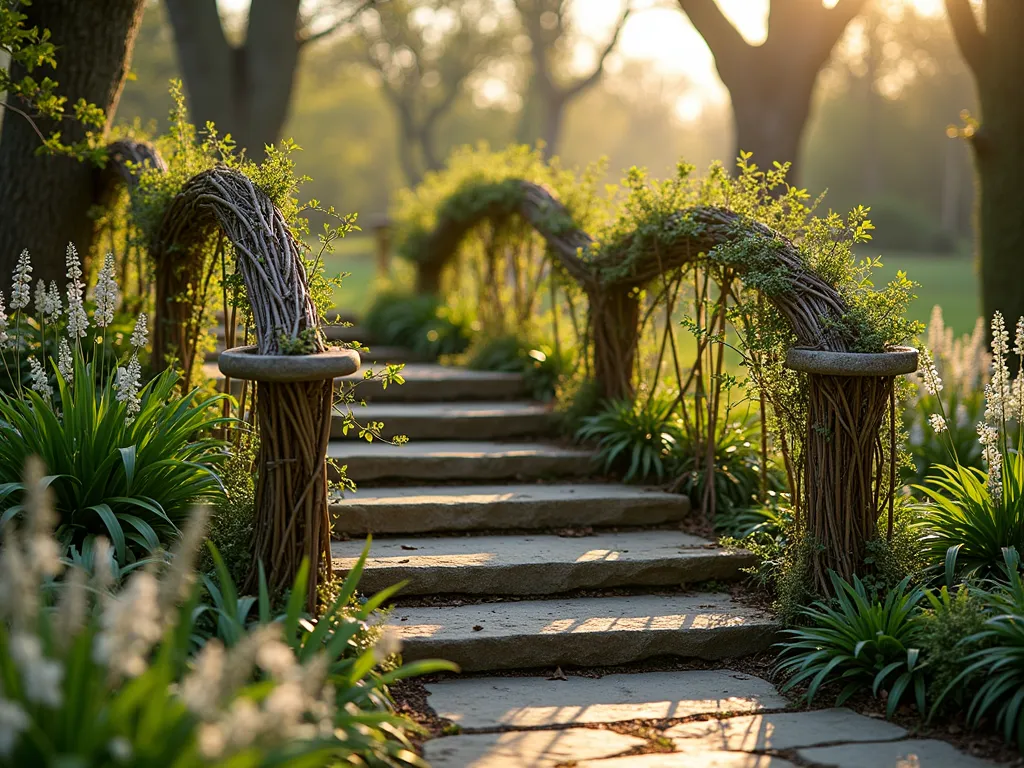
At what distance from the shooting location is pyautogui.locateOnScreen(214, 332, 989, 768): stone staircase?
3.77m

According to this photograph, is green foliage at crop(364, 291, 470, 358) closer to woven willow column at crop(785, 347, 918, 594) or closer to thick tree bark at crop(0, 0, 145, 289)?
thick tree bark at crop(0, 0, 145, 289)

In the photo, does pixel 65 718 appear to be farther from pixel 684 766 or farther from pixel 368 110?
pixel 368 110

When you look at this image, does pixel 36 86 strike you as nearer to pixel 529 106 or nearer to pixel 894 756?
pixel 894 756

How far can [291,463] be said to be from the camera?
13.4 ft

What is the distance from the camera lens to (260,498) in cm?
415

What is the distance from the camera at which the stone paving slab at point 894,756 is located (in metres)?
3.62

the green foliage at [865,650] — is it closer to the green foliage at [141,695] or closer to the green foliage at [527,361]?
the green foliage at [141,695]

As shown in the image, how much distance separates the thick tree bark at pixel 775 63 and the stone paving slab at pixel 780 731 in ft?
19.9

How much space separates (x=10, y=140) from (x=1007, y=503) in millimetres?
5691

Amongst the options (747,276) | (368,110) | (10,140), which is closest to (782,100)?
(747,276)

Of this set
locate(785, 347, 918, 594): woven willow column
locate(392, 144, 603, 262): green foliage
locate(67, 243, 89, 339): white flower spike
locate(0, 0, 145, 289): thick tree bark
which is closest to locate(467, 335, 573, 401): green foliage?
locate(392, 144, 603, 262): green foliage

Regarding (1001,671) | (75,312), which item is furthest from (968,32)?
(75,312)

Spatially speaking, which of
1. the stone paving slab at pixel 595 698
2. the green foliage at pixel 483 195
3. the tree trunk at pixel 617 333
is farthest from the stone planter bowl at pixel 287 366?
the green foliage at pixel 483 195

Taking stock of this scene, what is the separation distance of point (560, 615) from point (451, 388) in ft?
10.0
